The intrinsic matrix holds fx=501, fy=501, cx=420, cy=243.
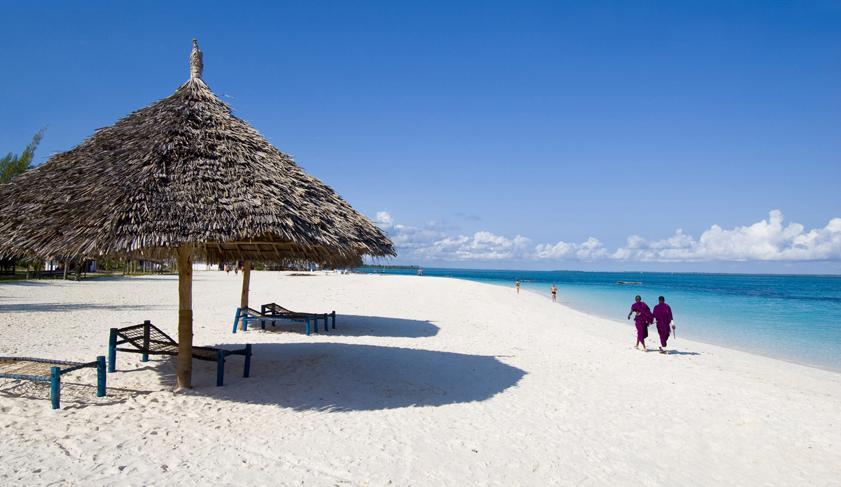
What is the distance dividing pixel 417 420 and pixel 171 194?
11.2 feet

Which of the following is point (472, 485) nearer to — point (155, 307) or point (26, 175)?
point (26, 175)

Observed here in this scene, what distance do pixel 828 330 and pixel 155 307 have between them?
24919 mm

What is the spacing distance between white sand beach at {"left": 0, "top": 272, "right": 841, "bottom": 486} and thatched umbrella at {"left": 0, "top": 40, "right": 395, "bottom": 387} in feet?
4.18

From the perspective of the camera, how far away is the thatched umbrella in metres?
4.82

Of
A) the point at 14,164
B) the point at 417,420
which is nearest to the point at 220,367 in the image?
the point at 417,420

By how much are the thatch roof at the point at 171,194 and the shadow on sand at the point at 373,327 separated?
490 centimetres

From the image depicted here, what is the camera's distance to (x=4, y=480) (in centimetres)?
349

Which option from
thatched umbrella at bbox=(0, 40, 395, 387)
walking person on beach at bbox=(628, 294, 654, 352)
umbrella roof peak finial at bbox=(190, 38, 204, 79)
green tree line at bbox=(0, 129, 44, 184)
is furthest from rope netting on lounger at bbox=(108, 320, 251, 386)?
green tree line at bbox=(0, 129, 44, 184)

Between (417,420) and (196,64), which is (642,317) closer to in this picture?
(417,420)

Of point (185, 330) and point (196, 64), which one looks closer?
point (185, 330)

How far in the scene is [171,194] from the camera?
16.6 ft

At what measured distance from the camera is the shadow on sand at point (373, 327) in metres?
11.1

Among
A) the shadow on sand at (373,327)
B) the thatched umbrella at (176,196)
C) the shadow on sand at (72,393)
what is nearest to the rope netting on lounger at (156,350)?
the thatched umbrella at (176,196)

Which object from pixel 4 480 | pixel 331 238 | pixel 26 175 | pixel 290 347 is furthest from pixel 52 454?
pixel 290 347
